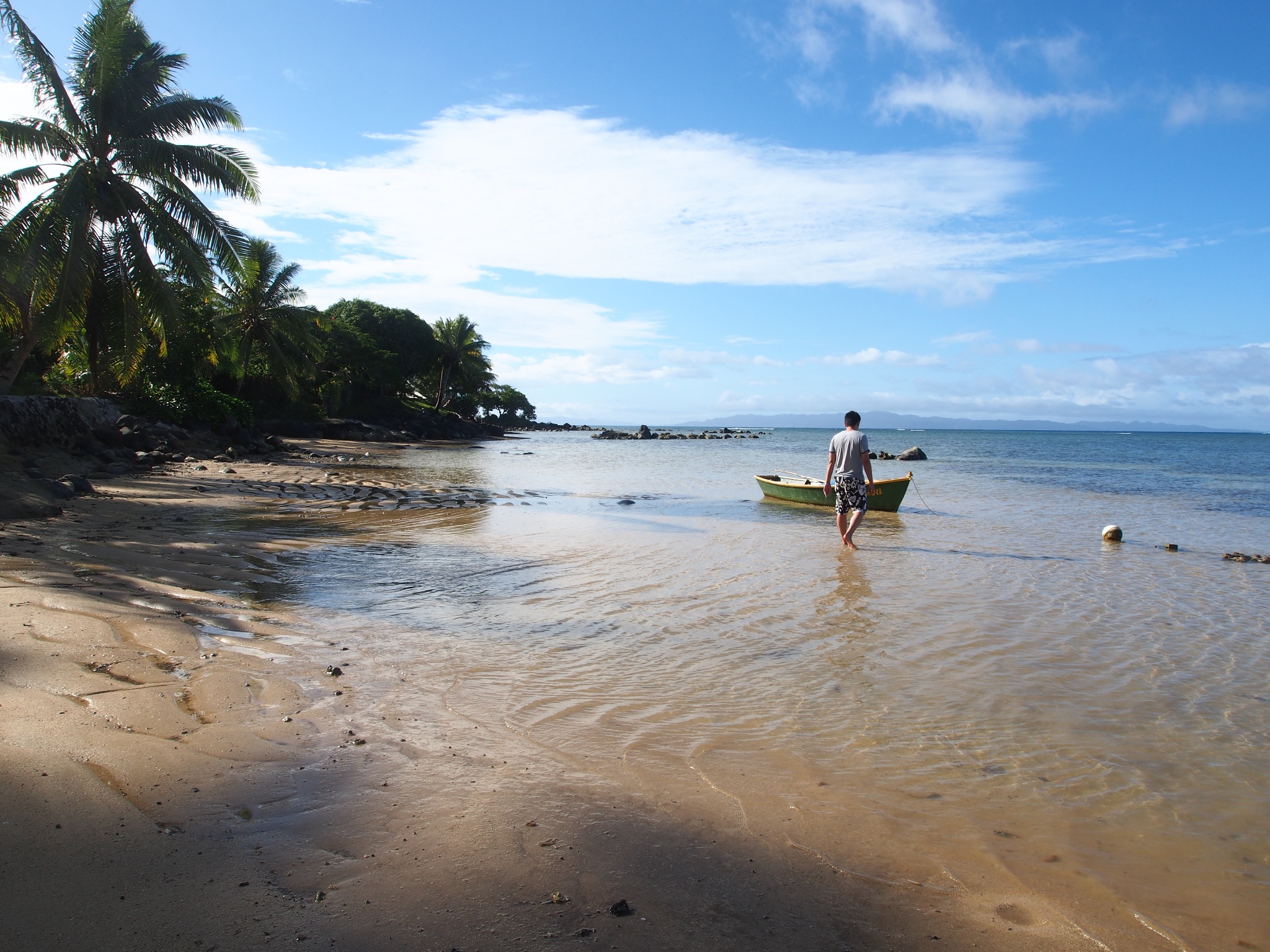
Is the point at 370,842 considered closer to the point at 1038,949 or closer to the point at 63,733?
the point at 63,733

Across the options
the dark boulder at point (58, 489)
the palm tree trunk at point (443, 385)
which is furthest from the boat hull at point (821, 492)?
the palm tree trunk at point (443, 385)

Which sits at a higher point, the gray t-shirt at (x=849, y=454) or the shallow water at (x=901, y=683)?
the gray t-shirt at (x=849, y=454)

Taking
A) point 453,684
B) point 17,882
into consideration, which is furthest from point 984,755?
point 17,882

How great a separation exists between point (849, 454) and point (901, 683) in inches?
277

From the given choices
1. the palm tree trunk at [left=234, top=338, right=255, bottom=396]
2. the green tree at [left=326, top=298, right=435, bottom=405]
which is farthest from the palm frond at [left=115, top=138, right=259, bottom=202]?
the green tree at [left=326, top=298, right=435, bottom=405]

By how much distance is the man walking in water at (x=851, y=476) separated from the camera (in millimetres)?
11766

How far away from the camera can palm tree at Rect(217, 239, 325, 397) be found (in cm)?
3347

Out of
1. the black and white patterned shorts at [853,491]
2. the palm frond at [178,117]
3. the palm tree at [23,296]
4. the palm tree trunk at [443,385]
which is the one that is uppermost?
the palm frond at [178,117]

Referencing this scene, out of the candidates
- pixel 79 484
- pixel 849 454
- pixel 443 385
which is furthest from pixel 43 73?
pixel 443 385

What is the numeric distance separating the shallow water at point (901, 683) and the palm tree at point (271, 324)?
25.2 meters

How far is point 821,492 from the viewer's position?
17078 millimetres

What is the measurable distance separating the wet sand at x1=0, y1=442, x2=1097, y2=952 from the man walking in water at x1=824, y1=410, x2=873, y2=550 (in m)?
8.57

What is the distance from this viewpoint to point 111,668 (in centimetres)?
417

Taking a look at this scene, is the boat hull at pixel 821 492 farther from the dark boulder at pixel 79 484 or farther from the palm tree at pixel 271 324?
the palm tree at pixel 271 324
